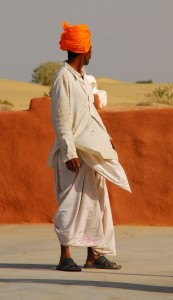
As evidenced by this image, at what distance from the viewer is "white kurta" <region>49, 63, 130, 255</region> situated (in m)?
8.29

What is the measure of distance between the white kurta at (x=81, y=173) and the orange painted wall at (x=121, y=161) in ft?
11.3

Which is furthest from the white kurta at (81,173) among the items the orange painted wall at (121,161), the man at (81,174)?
the orange painted wall at (121,161)

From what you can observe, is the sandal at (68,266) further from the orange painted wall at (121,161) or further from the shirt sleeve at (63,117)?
the orange painted wall at (121,161)

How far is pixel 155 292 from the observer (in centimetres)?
665

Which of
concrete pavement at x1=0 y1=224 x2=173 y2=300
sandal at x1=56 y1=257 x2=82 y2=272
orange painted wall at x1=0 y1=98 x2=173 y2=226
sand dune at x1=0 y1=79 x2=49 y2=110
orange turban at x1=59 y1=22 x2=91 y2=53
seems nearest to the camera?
concrete pavement at x1=0 y1=224 x2=173 y2=300

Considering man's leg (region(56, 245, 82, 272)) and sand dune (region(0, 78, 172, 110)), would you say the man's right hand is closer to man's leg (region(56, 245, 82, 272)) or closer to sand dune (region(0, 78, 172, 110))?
man's leg (region(56, 245, 82, 272))

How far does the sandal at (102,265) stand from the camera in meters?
8.28

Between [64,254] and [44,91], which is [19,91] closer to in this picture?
[44,91]

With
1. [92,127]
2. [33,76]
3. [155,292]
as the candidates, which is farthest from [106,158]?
[33,76]

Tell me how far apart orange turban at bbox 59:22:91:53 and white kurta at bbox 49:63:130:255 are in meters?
0.21

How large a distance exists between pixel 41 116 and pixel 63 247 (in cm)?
393

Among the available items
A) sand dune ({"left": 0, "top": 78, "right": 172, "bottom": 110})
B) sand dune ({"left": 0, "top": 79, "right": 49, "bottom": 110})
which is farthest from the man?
sand dune ({"left": 0, "top": 79, "right": 49, "bottom": 110})

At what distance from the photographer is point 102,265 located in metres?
8.36

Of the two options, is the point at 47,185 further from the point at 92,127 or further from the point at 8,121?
the point at 92,127
